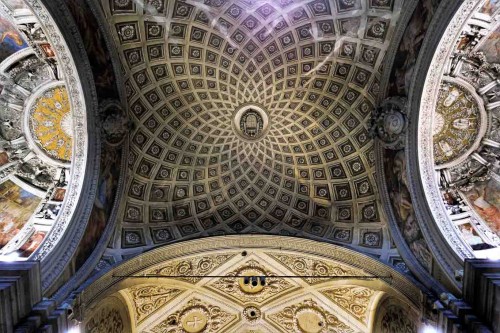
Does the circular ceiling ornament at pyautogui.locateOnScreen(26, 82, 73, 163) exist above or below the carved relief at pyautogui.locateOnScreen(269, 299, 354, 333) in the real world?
above

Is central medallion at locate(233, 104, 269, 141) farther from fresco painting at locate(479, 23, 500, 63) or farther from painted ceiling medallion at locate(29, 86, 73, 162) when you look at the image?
fresco painting at locate(479, 23, 500, 63)

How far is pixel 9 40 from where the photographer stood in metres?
14.9

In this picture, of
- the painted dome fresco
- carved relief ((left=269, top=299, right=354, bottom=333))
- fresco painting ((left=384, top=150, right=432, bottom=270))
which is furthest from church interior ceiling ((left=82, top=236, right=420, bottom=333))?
the painted dome fresco

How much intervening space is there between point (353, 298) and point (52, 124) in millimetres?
14351

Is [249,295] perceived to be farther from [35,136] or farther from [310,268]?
[35,136]

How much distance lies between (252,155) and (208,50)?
4.91 meters

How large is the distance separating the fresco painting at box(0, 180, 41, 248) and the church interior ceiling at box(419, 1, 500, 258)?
574 inches

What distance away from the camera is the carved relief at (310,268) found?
17047 mm

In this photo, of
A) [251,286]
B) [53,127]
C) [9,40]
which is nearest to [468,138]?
[251,286]

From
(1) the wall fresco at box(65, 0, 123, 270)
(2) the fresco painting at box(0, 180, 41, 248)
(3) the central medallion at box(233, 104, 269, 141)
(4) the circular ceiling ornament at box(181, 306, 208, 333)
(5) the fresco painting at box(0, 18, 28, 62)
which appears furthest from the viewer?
(4) the circular ceiling ornament at box(181, 306, 208, 333)

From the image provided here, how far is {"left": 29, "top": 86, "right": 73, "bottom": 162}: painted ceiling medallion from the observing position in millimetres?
16594

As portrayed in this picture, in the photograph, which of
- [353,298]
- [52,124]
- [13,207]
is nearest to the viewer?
[13,207]

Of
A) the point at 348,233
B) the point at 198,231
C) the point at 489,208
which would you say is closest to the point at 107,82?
the point at 198,231

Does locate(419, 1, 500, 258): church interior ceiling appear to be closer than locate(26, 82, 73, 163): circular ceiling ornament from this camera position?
Yes
